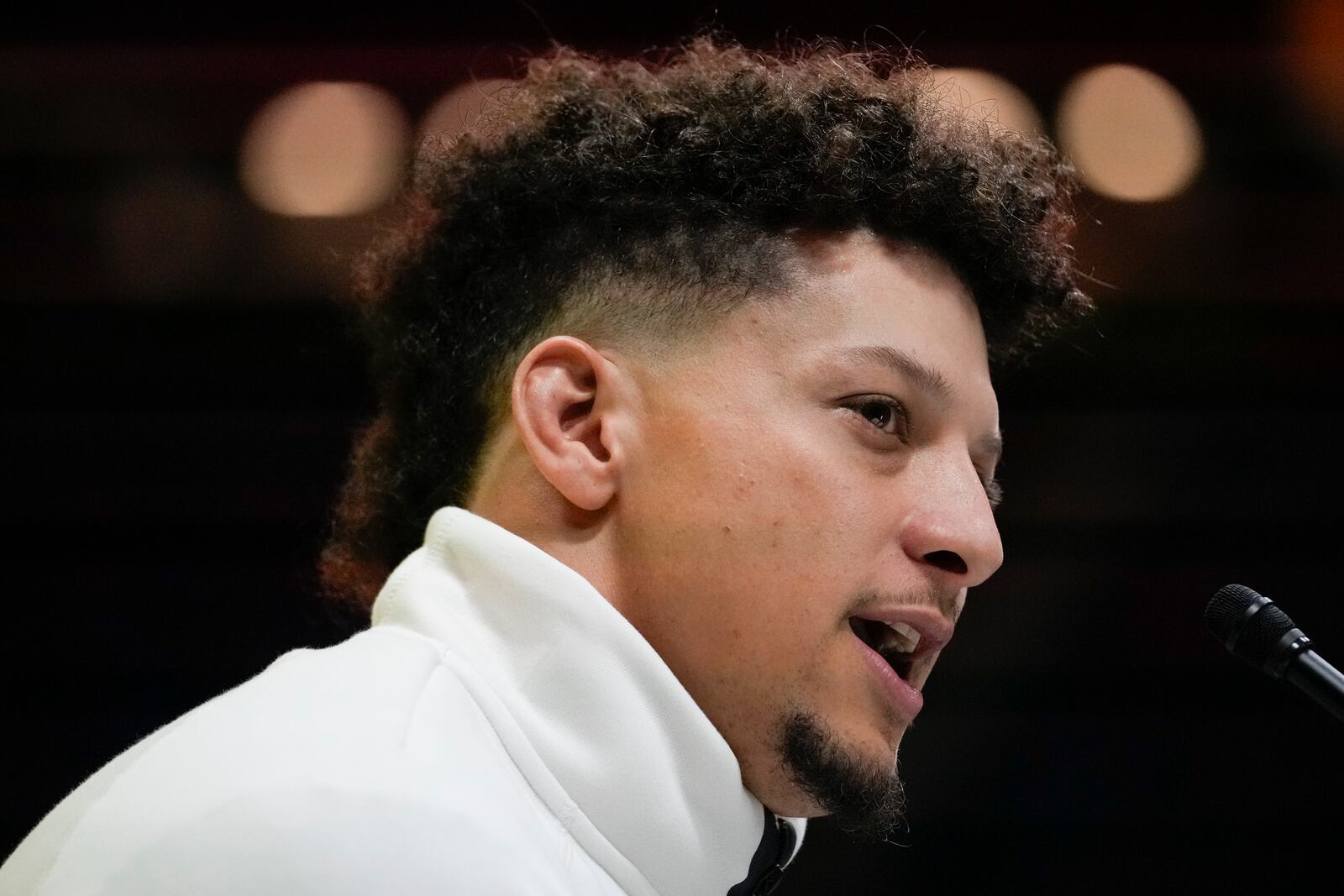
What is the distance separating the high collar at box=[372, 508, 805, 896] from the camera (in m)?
1.09

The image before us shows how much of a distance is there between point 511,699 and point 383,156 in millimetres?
1001

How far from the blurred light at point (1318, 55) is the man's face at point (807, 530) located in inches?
38.2

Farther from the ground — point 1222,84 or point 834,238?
point 1222,84

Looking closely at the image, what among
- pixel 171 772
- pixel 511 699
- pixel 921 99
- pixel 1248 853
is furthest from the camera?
pixel 1248 853

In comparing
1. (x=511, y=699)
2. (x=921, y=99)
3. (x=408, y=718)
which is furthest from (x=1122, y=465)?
(x=408, y=718)

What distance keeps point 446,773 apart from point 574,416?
42cm

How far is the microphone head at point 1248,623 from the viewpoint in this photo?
1.12 metres

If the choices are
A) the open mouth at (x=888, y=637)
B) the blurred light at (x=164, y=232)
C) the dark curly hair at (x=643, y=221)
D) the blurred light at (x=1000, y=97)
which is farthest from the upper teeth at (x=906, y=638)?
the blurred light at (x=164, y=232)

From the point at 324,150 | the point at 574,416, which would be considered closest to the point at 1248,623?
the point at 574,416

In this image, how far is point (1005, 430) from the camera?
2.00 meters

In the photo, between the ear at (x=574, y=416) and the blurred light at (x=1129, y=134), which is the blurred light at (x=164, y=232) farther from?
the blurred light at (x=1129, y=134)

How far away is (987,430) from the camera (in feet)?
4.34

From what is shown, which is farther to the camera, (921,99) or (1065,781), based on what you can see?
(1065,781)

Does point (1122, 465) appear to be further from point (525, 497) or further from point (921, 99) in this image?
point (525, 497)
